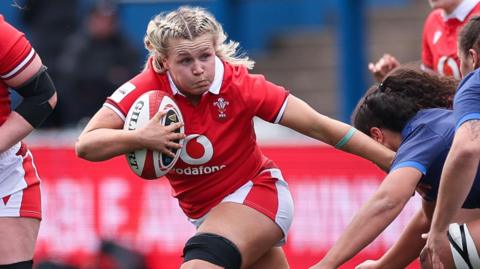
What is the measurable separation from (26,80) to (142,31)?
636 centimetres

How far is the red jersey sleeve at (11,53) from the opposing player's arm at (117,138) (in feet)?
1.43

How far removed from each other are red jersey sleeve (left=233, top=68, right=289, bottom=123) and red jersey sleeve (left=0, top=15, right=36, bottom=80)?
3.38ft

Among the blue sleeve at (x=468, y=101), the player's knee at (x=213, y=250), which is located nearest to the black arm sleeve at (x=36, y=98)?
the player's knee at (x=213, y=250)

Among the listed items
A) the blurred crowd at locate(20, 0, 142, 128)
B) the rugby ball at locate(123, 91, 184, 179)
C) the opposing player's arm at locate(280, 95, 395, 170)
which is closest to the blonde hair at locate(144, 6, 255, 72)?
the rugby ball at locate(123, 91, 184, 179)

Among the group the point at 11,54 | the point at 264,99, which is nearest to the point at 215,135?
the point at 264,99

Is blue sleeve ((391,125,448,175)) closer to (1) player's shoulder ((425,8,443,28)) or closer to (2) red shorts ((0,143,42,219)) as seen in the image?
(2) red shorts ((0,143,42,219))

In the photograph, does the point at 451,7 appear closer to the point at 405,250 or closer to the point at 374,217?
the point at 405,250

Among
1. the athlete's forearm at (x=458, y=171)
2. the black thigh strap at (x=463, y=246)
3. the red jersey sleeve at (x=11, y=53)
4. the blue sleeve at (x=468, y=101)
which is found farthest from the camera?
the red jersey sleeve at (x=11, y=53)

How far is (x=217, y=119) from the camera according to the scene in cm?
564

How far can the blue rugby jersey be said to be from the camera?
16.4 ft

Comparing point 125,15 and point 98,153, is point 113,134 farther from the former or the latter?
point 125,15

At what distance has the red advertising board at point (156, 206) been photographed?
8305mm

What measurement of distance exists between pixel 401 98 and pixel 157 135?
111cm

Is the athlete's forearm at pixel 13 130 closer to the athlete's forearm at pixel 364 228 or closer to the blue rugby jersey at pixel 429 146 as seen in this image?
the athlete's forearm at pixel 364 228
